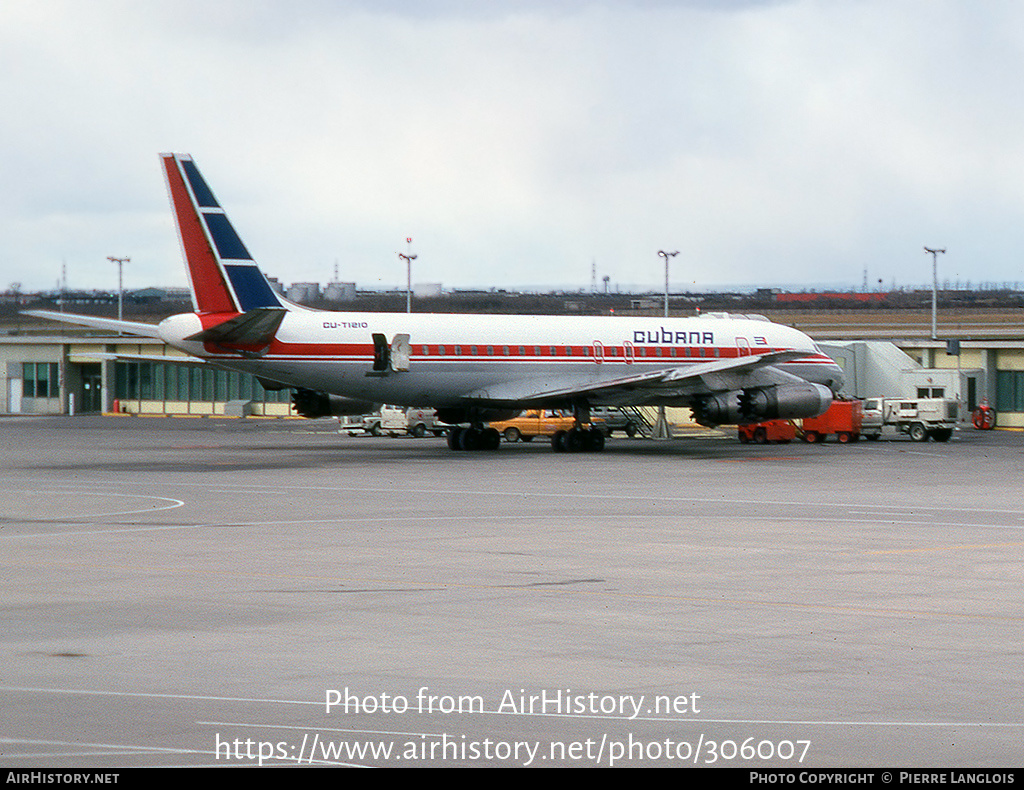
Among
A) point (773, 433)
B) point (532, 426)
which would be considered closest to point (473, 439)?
point (532, 426)

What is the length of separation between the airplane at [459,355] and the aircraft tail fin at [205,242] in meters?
0.04

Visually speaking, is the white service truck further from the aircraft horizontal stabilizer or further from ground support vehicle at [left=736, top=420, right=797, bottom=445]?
the aircraft horizontal stabilizer

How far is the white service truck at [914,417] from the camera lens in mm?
61031

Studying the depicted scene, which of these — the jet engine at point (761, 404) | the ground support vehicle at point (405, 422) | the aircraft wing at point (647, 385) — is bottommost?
the ground support vehicle at point (405, 422)

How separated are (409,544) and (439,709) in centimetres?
1185

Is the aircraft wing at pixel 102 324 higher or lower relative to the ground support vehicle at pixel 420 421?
higher

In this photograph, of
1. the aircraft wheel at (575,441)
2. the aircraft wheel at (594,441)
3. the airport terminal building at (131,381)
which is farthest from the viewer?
the airport terminal building at (131,381)

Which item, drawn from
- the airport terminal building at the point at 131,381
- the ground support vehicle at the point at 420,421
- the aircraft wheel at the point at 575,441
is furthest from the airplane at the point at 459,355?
the airport terminal building at the point at 131,381

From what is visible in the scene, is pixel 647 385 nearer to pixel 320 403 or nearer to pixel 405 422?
pixel 320 403

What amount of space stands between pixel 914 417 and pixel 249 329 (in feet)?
105

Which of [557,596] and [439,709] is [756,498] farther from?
[439,709]

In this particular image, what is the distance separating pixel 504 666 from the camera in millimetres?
12344

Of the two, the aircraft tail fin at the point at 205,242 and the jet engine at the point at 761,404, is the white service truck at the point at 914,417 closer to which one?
the jet engine at the point at 761,404

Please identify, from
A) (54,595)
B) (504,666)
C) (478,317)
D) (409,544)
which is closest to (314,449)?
(478,317)
